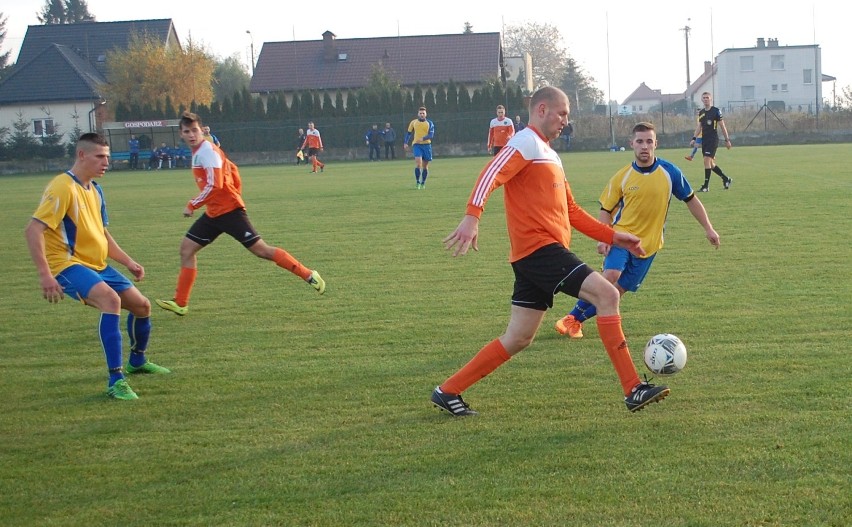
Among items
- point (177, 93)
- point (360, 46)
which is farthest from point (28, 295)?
point (360, 46)

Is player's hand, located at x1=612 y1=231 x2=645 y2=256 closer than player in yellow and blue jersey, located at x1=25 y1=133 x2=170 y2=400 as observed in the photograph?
Yes

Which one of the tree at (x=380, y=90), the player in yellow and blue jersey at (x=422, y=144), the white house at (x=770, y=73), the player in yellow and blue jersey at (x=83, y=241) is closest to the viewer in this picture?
the player in yellow and blue jersey at (x=83, y=241)

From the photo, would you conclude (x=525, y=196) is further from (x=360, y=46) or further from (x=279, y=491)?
(x=360, y=46)

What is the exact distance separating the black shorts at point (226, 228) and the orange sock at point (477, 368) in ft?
13.4

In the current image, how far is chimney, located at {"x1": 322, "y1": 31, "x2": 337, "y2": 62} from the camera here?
5881cm

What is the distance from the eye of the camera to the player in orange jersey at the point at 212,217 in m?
8.49

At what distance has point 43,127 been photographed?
177 feet

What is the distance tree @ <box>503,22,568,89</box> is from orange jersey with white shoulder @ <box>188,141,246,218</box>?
79.3m

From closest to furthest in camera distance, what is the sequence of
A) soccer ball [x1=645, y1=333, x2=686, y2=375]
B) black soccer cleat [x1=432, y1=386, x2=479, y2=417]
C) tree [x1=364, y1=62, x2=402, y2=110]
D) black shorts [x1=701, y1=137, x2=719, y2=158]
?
black soccer cleat [x1=432, y1=386, x2=479, y2=417] < soccer ball [x1=645, y1=333, x2=686, y2=375] < black shorts [x1=701, y1=137, x2=719, y2=158] < tree [x1=364, y1=62, x2=402, y2=110]

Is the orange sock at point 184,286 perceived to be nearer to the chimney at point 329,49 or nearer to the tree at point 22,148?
the tree at point 22,148

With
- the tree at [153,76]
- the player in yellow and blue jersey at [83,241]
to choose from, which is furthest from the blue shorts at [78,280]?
the tree at [153,76]

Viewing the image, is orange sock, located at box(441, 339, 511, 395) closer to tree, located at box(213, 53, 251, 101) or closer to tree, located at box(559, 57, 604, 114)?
tree, located at box(213, 53, 251, 101)

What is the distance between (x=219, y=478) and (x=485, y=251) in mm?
7552

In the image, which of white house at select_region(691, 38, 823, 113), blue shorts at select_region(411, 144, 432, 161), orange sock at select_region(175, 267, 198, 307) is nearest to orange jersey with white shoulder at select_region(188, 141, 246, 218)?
orange sock at select_region(175, 267, 198, 307)
